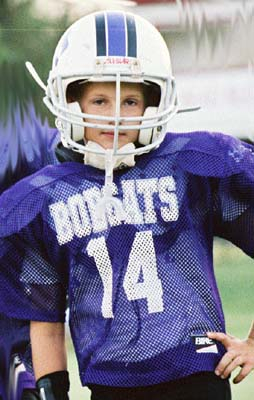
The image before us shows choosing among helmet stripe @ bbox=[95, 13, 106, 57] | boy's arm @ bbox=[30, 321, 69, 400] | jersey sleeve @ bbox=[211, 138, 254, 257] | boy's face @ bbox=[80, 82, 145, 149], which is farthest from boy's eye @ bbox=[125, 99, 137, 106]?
boy's arm @ bbox=[30, 321, 69, 400]

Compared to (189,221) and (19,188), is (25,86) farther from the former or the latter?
(189,221)

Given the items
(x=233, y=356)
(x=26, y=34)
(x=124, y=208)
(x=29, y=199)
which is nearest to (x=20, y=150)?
(x=26, y=34)

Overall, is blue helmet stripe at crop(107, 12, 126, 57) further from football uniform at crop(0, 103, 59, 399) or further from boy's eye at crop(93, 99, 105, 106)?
football uniform at crop(0, 103, 59, 399)

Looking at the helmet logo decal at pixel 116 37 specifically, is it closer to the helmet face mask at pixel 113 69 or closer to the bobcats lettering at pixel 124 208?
the helmet face mask at pixel 113 69

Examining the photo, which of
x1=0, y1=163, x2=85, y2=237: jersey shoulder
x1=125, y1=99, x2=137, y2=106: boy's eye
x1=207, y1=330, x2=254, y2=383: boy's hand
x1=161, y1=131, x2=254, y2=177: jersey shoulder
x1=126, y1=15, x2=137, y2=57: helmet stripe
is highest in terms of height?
x1=126, y1=15, x2=137, y2=57: helmet stripe

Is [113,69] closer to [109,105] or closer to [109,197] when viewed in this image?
[109,105]

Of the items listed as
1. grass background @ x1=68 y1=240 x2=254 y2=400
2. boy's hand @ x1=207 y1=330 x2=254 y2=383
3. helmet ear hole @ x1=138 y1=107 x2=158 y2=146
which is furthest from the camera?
grass background @ x1=68 y1=240 x2=254 y2=400

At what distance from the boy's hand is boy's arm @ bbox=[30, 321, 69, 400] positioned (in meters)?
0.36

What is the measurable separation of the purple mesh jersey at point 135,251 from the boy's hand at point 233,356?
2cm

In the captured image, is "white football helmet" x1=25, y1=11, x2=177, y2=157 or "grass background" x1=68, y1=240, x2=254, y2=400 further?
"grass background" x1=68, y1=240, x2=254, y2=400

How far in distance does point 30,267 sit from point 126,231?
A: 219mm

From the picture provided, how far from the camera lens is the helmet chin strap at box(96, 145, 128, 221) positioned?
7.99 ft

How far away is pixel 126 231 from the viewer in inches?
96.2

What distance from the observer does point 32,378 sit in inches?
115
